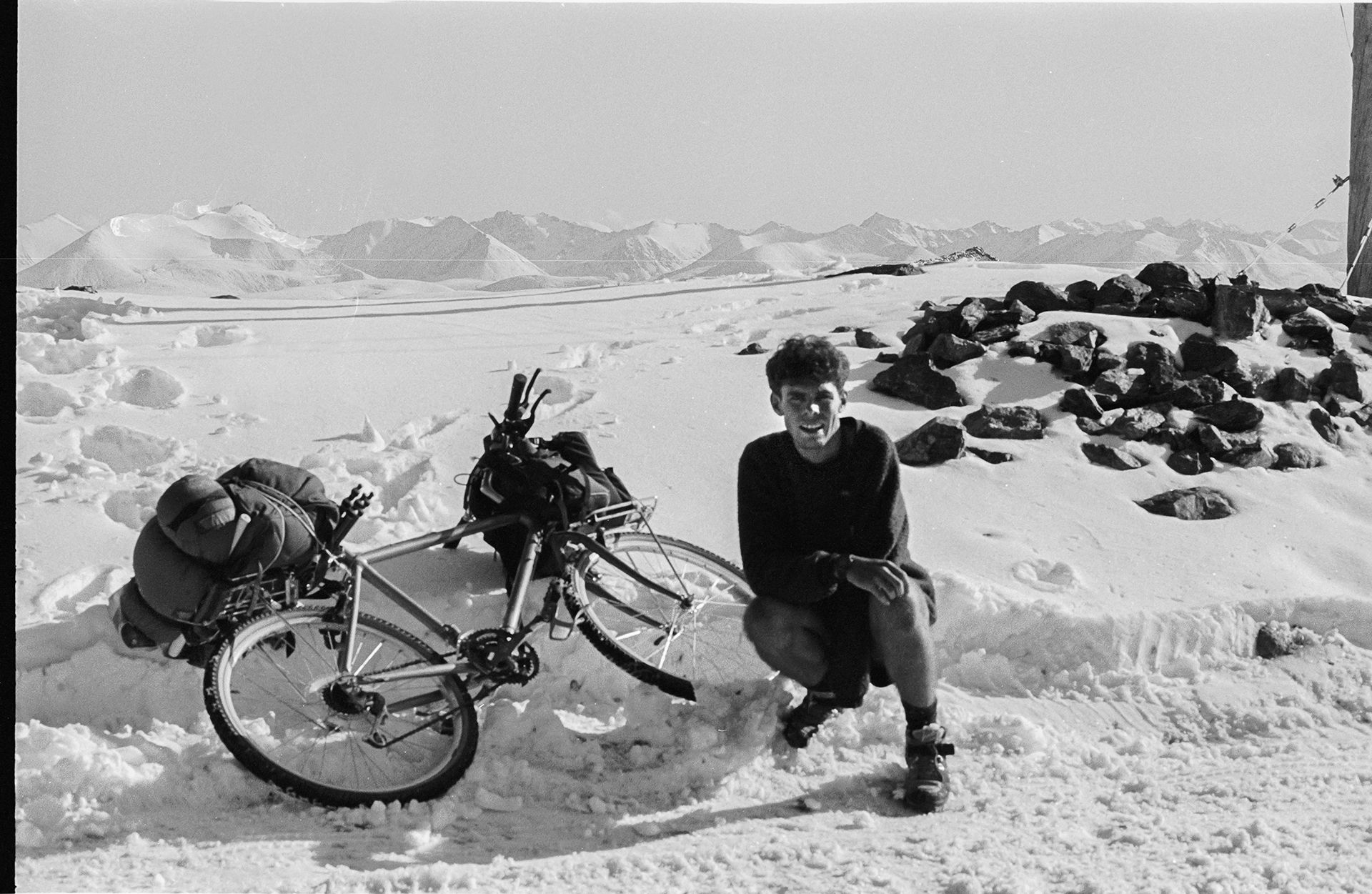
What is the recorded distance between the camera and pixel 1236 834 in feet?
9.04

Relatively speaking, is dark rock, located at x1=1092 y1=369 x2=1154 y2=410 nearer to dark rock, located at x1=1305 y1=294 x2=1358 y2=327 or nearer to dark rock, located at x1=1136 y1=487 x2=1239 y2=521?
dark rock, located at x1=1136 y1=487 x2=1239 y2=521

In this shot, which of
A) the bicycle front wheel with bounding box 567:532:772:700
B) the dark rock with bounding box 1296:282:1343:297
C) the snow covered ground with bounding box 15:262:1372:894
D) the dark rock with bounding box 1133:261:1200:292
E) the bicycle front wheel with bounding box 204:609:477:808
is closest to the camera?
the snow covered ground with bounding box 15:262:1372:894

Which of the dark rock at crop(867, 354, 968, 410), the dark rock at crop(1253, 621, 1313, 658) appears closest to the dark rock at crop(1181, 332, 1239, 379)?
the dark rock at crop(867, 354, 968, 410)

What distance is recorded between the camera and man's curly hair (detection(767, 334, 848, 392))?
297cm

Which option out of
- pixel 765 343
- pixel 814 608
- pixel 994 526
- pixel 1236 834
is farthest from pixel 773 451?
pixel 765 343

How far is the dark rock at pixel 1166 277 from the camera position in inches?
282

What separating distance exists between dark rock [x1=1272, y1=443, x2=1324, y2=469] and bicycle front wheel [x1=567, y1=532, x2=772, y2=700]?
9.94 ft

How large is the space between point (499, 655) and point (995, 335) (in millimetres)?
4237

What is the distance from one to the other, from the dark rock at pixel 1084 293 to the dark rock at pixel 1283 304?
90 centimetres

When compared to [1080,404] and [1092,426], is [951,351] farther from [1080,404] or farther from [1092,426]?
[1092,426]

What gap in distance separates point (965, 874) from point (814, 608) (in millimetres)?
769

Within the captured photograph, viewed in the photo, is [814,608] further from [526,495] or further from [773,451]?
[526,495]

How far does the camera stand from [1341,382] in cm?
622

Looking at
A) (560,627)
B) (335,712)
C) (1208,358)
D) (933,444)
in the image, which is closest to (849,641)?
(560,627)
